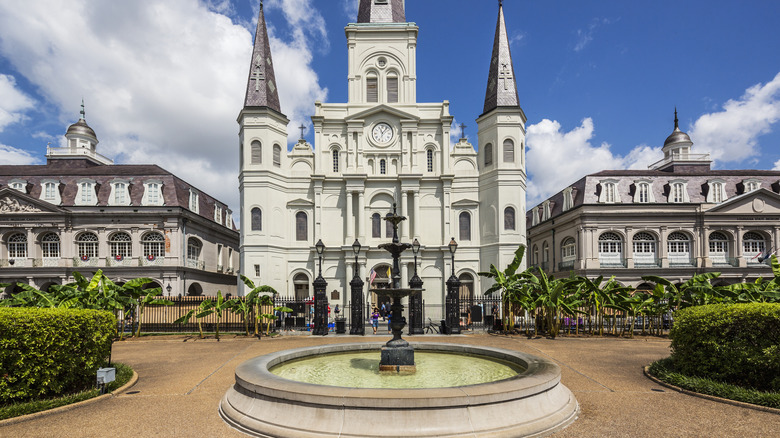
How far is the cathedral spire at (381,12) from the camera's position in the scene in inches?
1571

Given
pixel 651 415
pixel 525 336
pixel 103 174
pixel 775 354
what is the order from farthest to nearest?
pixel 103 174
pixel 525 336
pixel 775 354
pixel 651 415

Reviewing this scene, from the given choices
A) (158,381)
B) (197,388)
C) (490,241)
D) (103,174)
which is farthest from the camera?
(103,174)

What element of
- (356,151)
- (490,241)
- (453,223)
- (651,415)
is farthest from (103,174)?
(651,415)

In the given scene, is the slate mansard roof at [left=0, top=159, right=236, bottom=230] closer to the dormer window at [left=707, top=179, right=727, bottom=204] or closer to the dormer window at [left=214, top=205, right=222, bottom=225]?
the dormer window at [left=214, top=205, right=222, bottom=225]

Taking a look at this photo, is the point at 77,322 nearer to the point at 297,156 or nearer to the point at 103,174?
the point at 297,156

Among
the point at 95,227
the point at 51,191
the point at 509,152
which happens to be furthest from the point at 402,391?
the point at 51,191

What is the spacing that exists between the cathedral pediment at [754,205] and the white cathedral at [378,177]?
17.6 metres

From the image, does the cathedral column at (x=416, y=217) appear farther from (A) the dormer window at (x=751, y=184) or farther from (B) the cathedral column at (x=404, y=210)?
(A) the dormer window at (x=751, y=184)

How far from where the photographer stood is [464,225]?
37.4 meters

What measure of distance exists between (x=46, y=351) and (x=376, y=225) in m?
28.7

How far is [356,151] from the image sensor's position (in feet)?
123

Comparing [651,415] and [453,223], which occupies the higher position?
[453,223]

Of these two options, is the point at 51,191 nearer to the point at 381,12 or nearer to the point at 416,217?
the point at 416,217

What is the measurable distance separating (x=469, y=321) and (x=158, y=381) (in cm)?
1729
